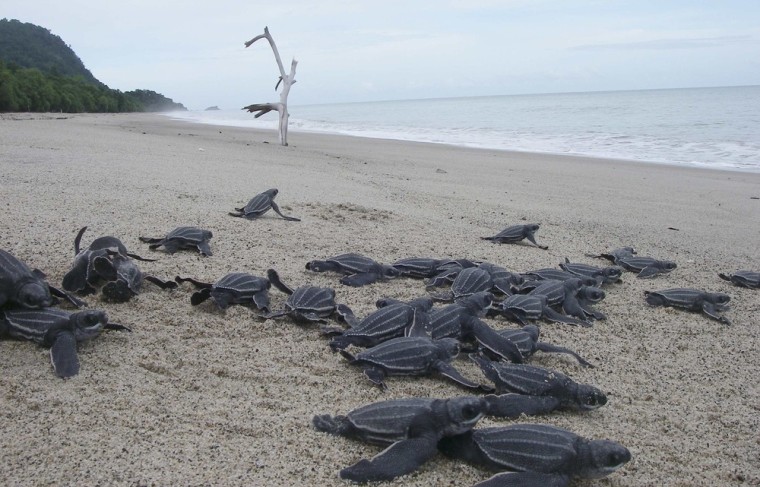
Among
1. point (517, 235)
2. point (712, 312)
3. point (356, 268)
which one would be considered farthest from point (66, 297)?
point (712, 312)

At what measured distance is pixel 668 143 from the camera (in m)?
14.3

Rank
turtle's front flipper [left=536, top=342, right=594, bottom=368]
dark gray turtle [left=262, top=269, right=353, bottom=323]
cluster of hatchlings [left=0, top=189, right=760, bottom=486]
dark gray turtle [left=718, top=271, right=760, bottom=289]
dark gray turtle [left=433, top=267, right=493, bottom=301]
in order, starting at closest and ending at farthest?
1. cluster of hatchlings [left=0, top=189, right=760, bottom=486]
2. turtle's front flipper [left=536, top=342, right=594, bottom=368]
3. dark gray turtle [left=262, top=269, right=353, bottom=323]
4. dark gray turtle [left=433, top=267, right=493, bottom=301]
5. dark gray turtle [left=718, top=271, right=760, bottom=289]

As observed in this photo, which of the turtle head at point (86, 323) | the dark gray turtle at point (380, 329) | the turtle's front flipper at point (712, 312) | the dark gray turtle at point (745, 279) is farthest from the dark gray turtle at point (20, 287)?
the dark gray turtle at point (745, 279)

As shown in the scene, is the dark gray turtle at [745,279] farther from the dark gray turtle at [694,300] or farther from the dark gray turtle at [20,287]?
the dark gray turtle at [20,287]

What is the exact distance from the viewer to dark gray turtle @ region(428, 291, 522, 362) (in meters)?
2.31

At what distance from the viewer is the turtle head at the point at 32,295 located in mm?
2188

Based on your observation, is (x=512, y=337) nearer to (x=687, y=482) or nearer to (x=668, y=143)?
(x=687, y=482)

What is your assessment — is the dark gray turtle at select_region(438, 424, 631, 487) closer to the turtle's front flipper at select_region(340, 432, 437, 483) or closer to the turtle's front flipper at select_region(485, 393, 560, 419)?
the turtle's front flipper at select_region(340, 432, 437, 483)

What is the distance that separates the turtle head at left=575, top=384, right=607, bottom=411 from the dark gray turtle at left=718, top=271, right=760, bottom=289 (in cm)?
243

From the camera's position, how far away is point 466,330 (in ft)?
8.04

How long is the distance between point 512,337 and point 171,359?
140 centimetres

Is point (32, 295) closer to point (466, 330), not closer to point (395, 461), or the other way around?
point (395, 461)

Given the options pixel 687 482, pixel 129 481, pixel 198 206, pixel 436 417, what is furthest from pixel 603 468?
pixel 198 206

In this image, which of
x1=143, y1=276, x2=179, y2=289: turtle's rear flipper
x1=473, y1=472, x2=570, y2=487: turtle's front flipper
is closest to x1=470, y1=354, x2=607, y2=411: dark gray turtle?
x1=473, y1=472, x2=570, y2=487: turtle's front flipper
